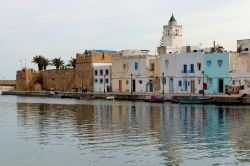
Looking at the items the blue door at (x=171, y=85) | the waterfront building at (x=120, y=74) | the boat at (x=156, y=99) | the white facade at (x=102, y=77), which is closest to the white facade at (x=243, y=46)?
the blue door at (x=171, y=85)

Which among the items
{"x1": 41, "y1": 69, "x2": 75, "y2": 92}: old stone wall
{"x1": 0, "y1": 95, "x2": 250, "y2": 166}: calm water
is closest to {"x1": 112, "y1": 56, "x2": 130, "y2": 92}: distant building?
{"x1": 41, "y1": 69, "x2": 75, "y2": 92}: old stone wall

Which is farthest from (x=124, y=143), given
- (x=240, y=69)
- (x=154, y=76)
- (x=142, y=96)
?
(x=154, y=76)

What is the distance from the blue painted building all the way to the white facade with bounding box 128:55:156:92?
10.9 metres

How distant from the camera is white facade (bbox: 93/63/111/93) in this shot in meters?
74.4

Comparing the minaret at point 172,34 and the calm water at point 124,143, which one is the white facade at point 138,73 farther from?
the calm water at point 124,143

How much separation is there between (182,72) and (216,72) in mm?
5538

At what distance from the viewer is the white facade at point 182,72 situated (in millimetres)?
59594

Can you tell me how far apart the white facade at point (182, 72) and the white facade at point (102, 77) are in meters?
12.1

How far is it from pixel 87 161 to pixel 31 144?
15.1 ft

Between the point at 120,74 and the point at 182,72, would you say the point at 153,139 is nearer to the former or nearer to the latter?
the point at 182,72

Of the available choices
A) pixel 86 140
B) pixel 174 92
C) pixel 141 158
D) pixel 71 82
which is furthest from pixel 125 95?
pixel 141 158

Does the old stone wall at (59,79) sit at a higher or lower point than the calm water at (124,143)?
higher

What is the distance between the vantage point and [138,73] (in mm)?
68625

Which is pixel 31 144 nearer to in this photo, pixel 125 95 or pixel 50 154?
pixel 50 154
